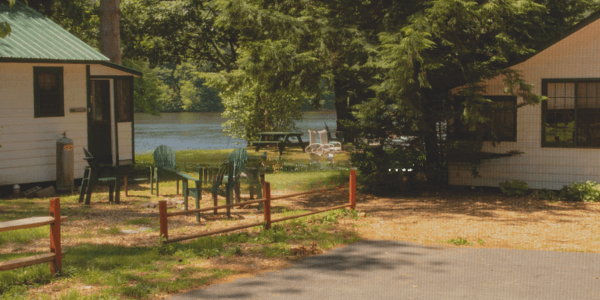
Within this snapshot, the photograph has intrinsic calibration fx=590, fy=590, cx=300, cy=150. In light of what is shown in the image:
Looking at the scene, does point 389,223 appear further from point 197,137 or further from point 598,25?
point 197,137

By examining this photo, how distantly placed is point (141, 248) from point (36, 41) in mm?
8341

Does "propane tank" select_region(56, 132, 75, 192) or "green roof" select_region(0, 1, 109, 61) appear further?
"propane tank" select_region(56, 132, 75, 192)

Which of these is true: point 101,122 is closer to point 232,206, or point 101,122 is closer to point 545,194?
point 232,206

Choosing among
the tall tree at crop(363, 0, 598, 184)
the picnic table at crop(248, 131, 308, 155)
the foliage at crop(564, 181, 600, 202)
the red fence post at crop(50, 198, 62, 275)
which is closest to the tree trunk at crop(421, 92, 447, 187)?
the tall tree at crop(363, 0, 598, 184)

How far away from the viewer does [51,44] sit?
47.0 ft

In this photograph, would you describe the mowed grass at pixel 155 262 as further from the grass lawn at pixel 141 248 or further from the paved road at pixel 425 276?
the paved road at pixel 425 276

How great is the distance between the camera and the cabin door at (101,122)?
52.3 ft

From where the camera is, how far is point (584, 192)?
13016mm

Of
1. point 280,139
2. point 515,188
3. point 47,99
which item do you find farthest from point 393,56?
point 280,139

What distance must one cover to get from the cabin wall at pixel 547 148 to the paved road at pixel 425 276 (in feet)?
19.5

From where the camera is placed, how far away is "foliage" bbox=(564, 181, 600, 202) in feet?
42.3

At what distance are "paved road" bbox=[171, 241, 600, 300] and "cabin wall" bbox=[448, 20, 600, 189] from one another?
234 inches

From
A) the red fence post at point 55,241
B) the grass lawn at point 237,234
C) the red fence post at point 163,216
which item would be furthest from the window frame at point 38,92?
the red fence post at point 55,241

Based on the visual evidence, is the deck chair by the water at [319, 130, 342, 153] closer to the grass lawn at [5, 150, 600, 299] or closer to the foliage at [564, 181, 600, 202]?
the grass lawn at [5, 150, 600, 299]
